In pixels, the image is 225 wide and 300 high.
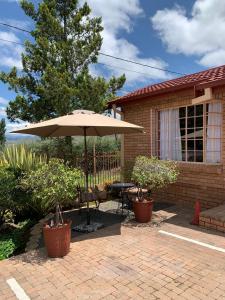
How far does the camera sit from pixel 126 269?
4156 millimetres

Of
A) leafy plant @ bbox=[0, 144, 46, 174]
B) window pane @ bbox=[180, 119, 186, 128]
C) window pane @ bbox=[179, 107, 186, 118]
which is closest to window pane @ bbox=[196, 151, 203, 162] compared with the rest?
window pane @ bbox=[180, 119, 186, 128]

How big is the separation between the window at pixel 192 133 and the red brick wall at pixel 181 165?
0.22 meters

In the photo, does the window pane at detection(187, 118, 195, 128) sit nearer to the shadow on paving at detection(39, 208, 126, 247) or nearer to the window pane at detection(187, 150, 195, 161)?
the window pane at detection(187, 150, 195, 161)

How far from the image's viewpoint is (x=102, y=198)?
30.4 ft

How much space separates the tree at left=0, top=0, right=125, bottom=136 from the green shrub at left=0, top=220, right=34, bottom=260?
7.86 meters

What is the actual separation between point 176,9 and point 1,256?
13.0 metres

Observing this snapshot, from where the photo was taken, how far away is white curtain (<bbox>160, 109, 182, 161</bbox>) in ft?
27.0

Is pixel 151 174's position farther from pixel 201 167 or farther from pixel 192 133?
pixel 192 133

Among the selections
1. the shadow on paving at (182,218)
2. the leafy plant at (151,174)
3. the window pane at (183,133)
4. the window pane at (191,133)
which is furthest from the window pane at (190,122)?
the shadow on paving at (182,218)

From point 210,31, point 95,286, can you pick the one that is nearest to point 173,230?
point 95,286

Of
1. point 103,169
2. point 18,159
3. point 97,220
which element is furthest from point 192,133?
point 18,159

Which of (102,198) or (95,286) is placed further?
(102,198)

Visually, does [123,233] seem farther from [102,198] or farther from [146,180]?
[102,198]

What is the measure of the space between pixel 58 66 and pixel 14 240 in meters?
10.2
